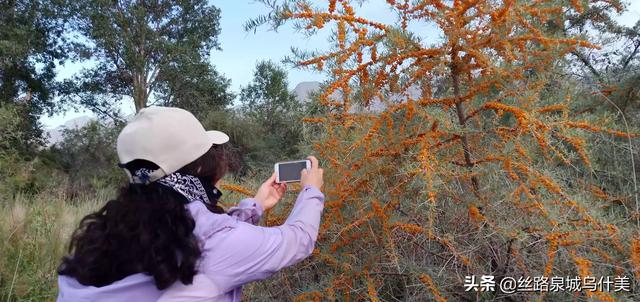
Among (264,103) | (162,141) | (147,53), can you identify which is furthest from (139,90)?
(162,141)

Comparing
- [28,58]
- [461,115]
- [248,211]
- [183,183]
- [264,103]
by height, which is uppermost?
[28,58]

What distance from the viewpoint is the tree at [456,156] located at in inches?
71.6

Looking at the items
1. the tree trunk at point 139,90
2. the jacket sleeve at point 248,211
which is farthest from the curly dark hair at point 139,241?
the tree trunk at point 139,90

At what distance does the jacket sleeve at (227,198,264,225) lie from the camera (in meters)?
1.91

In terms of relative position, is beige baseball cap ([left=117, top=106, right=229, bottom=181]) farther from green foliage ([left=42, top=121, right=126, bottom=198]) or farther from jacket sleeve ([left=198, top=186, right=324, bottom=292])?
green foliage ([left=42, top=121, right=126, bottom=198])

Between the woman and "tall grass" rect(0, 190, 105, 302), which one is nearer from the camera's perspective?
the woman

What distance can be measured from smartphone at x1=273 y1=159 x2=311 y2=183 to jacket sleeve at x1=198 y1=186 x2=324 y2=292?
1.38 feet

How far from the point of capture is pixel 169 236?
1419mm

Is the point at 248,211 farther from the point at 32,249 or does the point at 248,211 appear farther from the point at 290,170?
the point at 32,249

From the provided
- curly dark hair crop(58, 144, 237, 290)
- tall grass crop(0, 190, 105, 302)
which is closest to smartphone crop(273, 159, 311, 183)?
curly dark hair crop(58, 144, 237, 290)

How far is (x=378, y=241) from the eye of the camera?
2.24 metres

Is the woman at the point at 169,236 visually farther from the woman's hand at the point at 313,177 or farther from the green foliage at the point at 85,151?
the green foliage at the point at 85,151

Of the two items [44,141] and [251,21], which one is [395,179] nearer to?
[251,21]

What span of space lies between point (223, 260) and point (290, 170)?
66 centimetres
